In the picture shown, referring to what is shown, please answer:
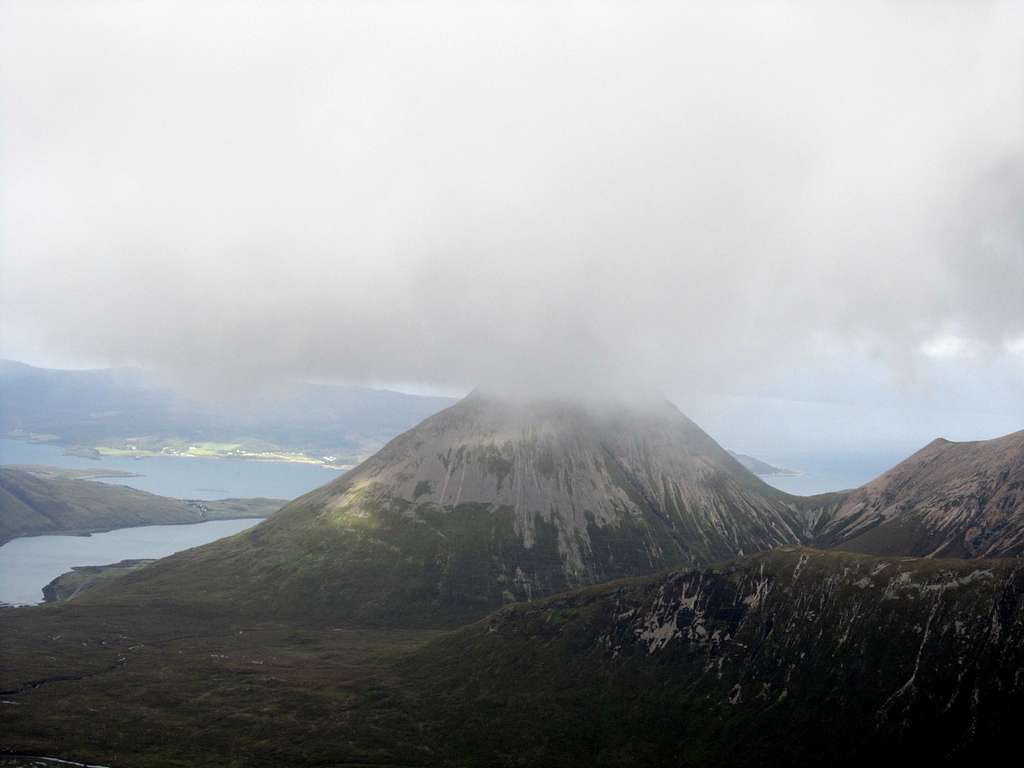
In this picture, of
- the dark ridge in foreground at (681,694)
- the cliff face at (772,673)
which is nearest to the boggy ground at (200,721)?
the dark ridge in foreground at (681,694)

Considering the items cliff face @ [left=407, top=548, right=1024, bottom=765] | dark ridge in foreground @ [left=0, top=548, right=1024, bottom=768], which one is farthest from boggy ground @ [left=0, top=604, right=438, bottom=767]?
cliff face @ [left=407, top=548, right=1024, bottom=765]

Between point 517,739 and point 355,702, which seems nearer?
point 517,739

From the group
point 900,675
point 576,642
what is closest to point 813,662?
point 900,675

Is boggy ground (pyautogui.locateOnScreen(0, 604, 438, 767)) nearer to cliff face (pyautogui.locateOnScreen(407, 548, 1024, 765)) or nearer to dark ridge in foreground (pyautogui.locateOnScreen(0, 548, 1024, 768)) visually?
dark ridge in foreground (pyautogui.locateOnScreen(0, 548, 1024, 768))

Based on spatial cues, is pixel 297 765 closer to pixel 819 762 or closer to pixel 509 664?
pixel 509 664

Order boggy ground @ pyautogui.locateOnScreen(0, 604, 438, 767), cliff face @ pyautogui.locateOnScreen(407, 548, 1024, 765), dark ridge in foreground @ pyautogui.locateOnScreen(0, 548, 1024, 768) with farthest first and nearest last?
boggy ground @ pyautogui.locateOnScreen(0, 604, 438, 767)
dark ridge in foreground @ pyautogui.locateOnScreen(0, 548, 1024, 768)
cliff face @ pyautogui.locateOnScreen(407, 548, 1024, 765)

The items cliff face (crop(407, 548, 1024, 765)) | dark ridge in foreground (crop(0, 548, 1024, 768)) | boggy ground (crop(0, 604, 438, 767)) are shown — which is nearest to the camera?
cliff face (crop(407, 548, 1024, 765))

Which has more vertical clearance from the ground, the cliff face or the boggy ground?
the cliff face
